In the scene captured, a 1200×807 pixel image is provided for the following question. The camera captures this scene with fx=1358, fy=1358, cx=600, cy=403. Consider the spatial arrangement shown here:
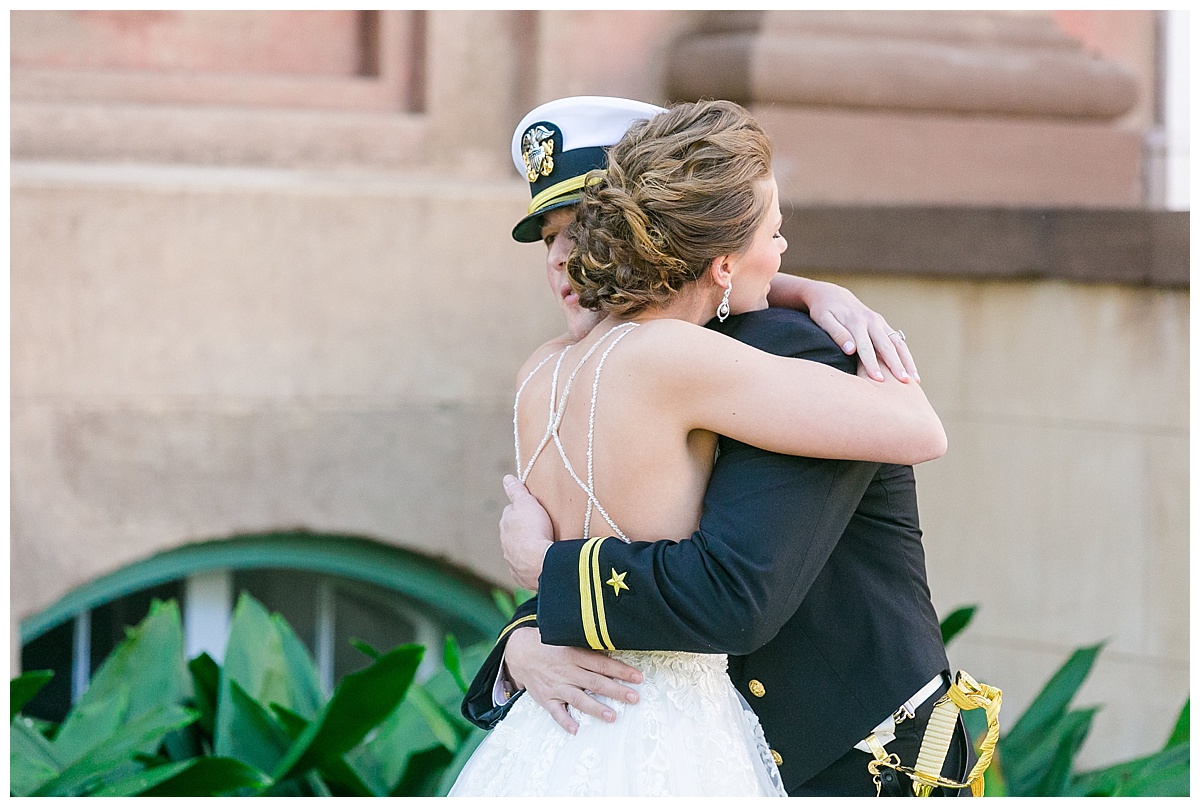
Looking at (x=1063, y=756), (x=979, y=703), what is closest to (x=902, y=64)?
(x=1063, y=756)

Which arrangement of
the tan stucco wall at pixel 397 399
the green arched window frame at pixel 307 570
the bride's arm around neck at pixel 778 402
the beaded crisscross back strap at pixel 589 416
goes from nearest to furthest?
the bride's arm around neck at pixel 778 402
the beaded crisscross back strap at pixel 589 416
the tan stucco wall at pixel 397 399
the green arched window frame at pixel 307 570

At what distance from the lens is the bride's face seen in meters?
1.87

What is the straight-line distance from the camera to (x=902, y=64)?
4.71m

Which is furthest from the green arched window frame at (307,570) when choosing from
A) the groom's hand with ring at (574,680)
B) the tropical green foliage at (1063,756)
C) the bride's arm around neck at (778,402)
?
the bride's arm around neck at (778,402)

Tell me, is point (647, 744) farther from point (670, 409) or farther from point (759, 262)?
point (759, 262)

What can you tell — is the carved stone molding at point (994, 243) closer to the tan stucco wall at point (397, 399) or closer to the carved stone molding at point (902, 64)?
the tan stucco wall at point (397, 399)

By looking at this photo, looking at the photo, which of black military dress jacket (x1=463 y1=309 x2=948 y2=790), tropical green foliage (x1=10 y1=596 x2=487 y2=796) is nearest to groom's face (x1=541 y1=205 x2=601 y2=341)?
black military dress jacket (x1=463 y1=309 x2=948 y2=790)

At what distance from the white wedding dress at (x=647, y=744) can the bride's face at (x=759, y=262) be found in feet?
0.56

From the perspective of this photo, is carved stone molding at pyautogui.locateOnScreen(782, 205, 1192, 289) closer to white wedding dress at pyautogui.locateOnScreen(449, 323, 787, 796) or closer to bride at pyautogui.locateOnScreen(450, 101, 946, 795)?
bride at pyautogui.locateOnScreen(450, 101, 946, 795)

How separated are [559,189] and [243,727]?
190 centimetres

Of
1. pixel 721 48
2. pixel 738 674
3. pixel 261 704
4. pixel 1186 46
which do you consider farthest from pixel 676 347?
pixel 1186 46

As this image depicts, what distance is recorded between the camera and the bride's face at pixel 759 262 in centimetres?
187

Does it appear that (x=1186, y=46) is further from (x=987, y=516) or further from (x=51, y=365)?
(x=51, y=365)

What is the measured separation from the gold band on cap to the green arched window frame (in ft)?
9.06
